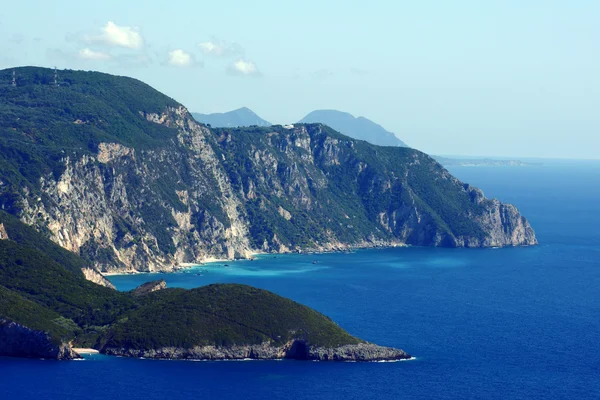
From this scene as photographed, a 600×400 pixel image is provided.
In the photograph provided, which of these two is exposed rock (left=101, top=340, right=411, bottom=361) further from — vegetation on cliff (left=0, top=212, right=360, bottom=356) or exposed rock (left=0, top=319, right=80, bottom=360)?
exposed rock (left=0, top=319, right=80, bottom=360)

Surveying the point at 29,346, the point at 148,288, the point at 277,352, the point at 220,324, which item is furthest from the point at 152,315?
the point at 148,288

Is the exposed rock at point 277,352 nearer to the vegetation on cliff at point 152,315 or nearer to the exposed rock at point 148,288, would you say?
the vegetation on cliff at point 152,315

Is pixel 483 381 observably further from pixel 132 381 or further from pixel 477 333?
pixel 132 381

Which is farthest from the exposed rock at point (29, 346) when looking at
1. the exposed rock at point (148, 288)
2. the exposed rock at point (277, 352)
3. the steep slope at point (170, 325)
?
the exposed rock at point (148, 288)

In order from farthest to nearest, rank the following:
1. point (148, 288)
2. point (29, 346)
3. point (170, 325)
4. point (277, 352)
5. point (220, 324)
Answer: point (148, 288), point (220, 324), point (170, 325), point (277, 352), point (29, 346)

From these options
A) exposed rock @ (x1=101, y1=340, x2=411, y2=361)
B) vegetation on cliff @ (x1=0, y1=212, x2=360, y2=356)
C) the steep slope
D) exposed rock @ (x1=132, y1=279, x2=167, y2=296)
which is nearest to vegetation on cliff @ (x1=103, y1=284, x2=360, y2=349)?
vegetation on cliff @ (x1=0, y1=212, x2=360, y2=356)

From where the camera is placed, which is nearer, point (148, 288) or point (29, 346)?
point (29, 346)

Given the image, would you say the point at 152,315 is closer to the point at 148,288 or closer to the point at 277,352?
the point at 277,352
